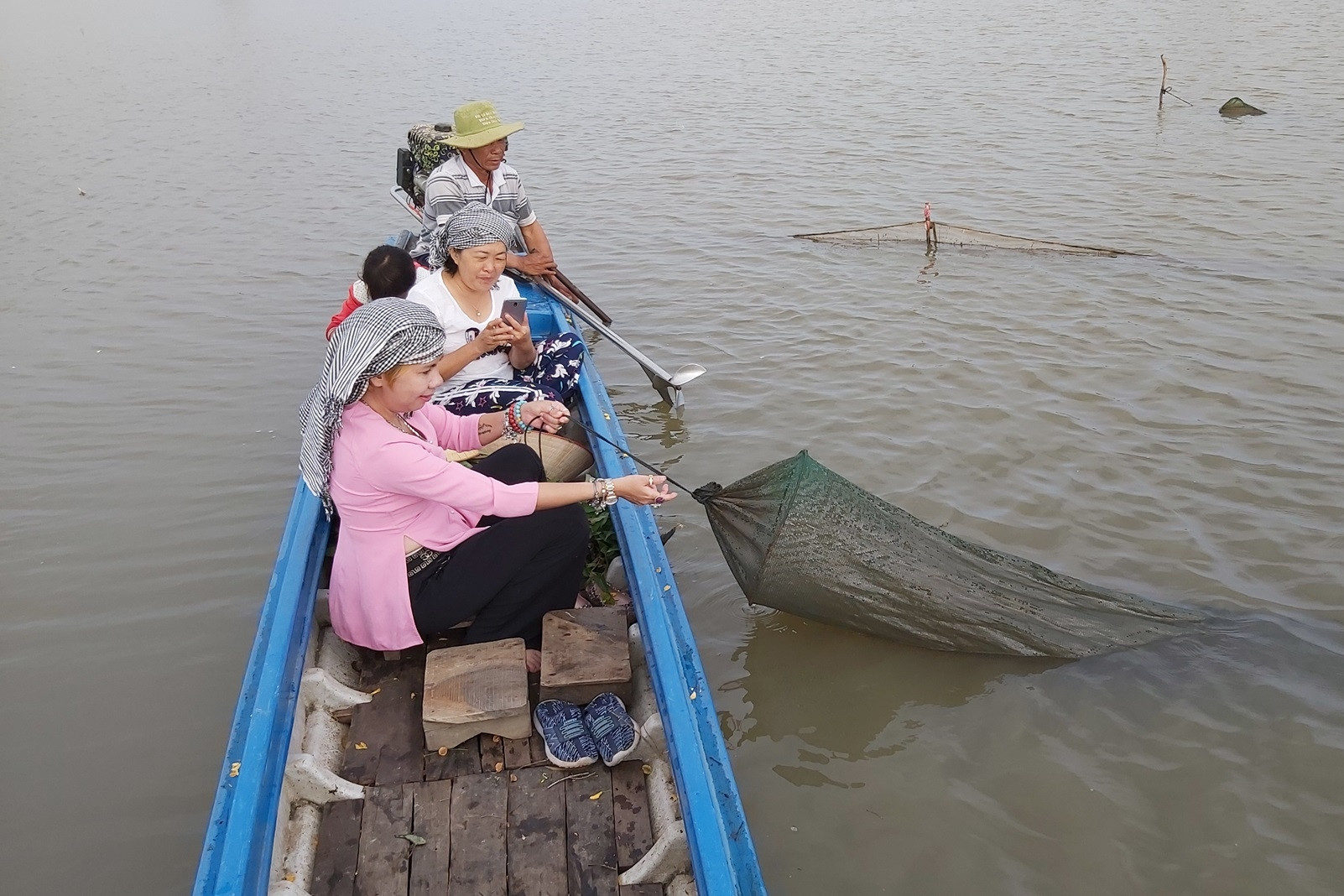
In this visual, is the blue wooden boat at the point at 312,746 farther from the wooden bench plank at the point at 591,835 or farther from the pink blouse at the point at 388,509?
the pink blouse at the point at 388,509

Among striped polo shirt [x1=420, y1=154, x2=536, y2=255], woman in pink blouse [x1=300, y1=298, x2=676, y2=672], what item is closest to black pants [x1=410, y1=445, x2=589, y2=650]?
woman in pink blouse [x1=300, y1=298, x2=676, y2=672]

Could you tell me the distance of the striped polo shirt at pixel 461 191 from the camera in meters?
5.63

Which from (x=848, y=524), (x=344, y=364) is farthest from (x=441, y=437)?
Result: (x=848, y=524)

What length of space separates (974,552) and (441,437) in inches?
78.9

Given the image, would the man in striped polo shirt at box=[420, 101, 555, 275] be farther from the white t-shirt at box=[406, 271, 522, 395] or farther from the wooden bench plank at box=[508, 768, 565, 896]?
the wooden bench plank at box=[508, 768, 565, 896]

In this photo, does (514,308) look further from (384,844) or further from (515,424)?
(384,844)

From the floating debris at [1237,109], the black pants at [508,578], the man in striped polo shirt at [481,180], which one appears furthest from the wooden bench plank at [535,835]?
the floating debris at [1237,109]

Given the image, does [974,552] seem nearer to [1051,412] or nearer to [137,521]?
[1051,412]

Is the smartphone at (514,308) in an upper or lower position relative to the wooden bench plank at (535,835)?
upper

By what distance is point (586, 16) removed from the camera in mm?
25500

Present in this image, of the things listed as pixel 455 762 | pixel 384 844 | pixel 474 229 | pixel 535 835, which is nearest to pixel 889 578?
pixel 535 835

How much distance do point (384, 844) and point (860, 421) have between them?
374 cm

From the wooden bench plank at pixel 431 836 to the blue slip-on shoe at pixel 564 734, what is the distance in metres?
0.32

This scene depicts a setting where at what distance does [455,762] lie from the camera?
2922 mm
